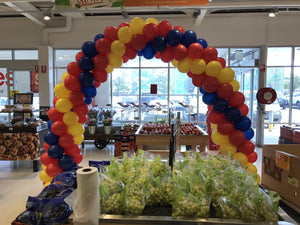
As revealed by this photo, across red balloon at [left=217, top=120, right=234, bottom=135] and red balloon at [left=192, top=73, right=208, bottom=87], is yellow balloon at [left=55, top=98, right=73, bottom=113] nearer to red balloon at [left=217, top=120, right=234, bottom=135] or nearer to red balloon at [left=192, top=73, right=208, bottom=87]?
red balloon at [left=192, top=73, right=208, bottom=87]

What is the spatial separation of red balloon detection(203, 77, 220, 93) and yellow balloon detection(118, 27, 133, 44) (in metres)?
1.12

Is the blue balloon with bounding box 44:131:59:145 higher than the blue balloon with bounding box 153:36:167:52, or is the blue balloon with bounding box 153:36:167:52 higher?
the blue balloon with bounding box 153:36:167:52

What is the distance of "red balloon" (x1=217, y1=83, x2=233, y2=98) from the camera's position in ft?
9.39

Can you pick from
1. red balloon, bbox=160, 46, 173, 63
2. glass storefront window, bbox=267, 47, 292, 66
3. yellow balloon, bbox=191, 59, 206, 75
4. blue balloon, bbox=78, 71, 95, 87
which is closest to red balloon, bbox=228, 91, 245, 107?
yellow balloon, bbox=191, 59, 206, 75

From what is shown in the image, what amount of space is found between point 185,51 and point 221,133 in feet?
3.81

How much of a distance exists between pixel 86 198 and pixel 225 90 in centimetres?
215

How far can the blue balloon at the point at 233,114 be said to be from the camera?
9.50ft

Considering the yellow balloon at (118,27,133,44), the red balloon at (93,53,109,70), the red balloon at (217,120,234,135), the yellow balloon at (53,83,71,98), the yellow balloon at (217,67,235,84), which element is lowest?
the red balloon at (217,120,234,135)

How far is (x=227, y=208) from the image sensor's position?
148cm

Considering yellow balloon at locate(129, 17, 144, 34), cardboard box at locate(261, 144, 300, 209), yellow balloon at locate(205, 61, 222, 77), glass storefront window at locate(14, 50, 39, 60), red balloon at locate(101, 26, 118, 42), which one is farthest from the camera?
glass storefront window at locate(14, 50, 39, 60)

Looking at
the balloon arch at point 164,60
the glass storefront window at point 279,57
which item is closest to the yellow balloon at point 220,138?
the balloon arch at point 164,60

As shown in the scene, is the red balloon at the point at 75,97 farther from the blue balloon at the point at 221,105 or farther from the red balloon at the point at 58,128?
the blue balloon at the point at 221,105

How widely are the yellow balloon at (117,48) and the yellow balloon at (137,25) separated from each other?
0.23 m

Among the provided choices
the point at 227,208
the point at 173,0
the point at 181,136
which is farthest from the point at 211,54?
the point at 181,136
